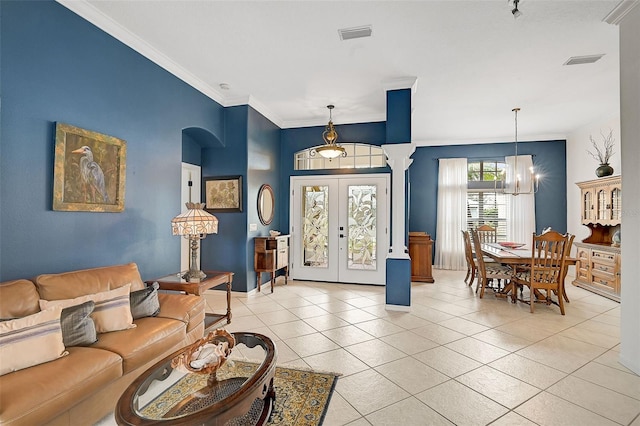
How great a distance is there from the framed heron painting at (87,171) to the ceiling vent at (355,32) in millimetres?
2510

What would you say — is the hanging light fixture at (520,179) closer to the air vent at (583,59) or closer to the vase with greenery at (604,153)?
the vase with greenery at (604,153)

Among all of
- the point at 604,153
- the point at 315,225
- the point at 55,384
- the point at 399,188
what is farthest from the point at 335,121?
the point at 55,384

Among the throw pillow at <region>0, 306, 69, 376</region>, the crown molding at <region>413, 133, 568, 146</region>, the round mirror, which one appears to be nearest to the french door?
the round mirror

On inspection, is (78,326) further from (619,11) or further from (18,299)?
(619,11)

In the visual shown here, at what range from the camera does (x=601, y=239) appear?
5.59m

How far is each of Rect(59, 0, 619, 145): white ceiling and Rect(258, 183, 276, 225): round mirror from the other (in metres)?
1.46

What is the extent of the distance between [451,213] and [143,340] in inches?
271

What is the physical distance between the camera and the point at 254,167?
5180 mm

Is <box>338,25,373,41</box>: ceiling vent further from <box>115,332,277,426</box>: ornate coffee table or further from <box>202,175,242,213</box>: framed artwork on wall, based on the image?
<box>115,332,277,426</box>: ornate coffee table

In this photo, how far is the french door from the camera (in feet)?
19.0

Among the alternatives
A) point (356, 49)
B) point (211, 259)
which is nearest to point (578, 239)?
point (356, 49)

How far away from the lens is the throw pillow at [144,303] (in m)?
2.52

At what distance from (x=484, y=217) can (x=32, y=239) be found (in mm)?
7910

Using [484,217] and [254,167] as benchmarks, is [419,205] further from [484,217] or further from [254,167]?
[254,167]
